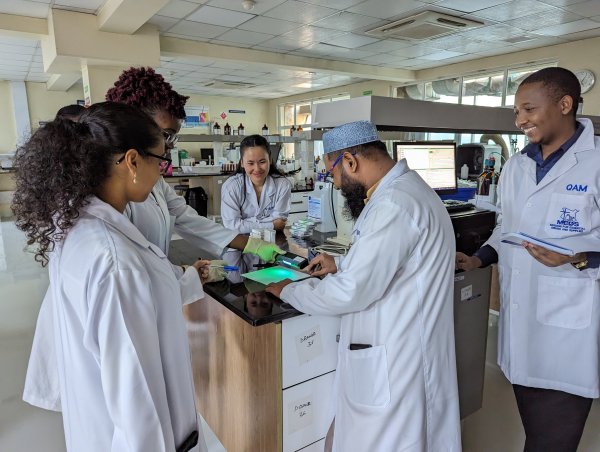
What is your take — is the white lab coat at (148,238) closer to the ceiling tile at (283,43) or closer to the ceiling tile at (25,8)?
the ceiling tile at (25,8)

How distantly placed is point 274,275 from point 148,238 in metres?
0.50

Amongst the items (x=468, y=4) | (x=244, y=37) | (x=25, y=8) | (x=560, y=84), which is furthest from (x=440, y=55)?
(x=560, y=84)

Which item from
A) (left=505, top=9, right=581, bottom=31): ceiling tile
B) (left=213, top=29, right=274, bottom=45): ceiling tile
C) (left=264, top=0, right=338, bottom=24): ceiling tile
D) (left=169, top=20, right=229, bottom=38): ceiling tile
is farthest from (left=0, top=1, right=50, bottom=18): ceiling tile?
(left=505, top=9, right=581, bottom=31): ceiling tile

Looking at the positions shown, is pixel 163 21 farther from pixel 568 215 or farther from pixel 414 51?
pixel 568 215

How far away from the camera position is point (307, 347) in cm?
146

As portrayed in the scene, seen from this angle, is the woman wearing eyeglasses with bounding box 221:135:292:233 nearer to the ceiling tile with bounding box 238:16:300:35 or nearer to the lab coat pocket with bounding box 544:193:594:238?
the lab coat pocket with bounding box 544:193:594:238

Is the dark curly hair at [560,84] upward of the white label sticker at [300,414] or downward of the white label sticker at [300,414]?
upward

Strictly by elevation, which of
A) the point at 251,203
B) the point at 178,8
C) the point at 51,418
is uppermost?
the point at 178,8

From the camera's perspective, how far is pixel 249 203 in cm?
292

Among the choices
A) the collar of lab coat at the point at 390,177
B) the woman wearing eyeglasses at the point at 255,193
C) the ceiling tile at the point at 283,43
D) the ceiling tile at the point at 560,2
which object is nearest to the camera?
the collar of lab coat at the point at 390,177

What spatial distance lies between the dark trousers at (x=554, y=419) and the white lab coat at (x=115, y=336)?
1343 mm

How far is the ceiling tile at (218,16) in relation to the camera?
15.1ft

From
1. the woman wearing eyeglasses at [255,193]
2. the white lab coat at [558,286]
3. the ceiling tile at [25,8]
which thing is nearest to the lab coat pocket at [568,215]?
the white lab coat at [558,286]

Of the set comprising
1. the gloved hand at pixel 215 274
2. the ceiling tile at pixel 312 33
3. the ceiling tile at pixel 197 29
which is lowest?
the gloved hand at pixel 215 274
